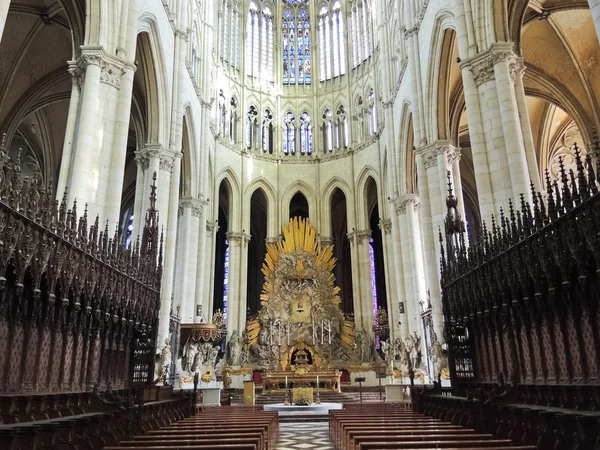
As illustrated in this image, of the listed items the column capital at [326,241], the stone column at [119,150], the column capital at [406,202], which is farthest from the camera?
the column capital at [326,241]

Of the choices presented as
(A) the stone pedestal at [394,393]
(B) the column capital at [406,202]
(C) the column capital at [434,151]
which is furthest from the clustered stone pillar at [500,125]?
(B) the column capital at [406,202]

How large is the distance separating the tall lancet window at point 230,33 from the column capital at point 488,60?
61.3ft

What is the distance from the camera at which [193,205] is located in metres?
22.1

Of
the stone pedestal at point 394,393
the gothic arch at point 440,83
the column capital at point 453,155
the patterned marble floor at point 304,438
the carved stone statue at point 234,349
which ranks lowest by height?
the patterned marble floor at point 304,438

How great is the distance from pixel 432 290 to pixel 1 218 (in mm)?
12704

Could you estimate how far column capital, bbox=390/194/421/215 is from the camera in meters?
22.1

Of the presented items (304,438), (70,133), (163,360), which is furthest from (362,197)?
(304,438)

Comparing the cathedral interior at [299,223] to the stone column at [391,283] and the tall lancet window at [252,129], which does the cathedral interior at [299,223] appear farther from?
the tall lancet window at [252,129]

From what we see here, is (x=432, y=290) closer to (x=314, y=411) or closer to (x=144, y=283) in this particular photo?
(x=314, y=411)

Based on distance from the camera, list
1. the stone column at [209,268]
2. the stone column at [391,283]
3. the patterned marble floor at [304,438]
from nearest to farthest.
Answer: the patterned marble floor at [304,438] < the stone column at [391,283] < the stone column at [209,268]

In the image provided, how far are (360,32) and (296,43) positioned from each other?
4403mm

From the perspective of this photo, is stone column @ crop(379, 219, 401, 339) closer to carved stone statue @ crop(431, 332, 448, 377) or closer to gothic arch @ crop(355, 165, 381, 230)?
gothic arch @ crop(355, 165, 381, 230)

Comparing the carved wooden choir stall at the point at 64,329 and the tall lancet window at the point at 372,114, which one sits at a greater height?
the tall lancet window at the point at 372,114

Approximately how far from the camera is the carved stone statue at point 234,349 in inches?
981
